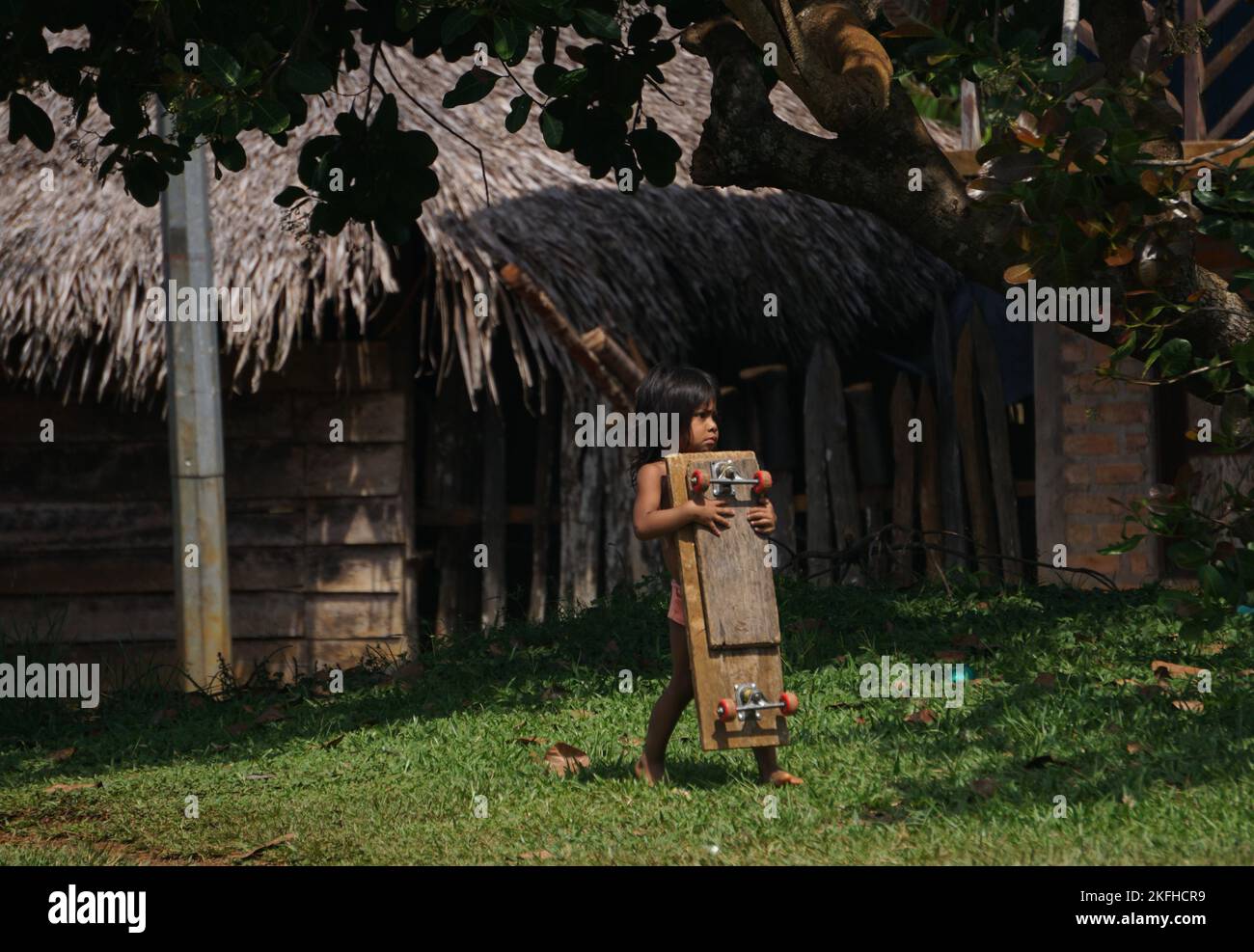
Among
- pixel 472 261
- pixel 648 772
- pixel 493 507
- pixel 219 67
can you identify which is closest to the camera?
pixel 648 772

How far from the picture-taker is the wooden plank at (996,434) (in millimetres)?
8742

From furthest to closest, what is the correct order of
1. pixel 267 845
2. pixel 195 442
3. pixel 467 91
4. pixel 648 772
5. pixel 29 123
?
pixel 195 442, pixel 29 123, pixel 467 91, pixel 648 772, pixel 267 845

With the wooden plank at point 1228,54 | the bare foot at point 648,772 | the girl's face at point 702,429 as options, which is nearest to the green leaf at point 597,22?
the girl's face at point 702,429

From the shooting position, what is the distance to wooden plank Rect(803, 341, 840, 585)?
8977 mm

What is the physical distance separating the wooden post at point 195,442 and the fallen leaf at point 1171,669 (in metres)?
4.46

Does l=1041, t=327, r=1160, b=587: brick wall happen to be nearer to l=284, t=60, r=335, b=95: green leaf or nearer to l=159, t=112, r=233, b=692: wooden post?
l=159, t=112, r=233, b=692: wooden post

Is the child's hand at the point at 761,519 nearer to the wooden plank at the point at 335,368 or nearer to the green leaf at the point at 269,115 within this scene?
the green leaf at the point at 269,115

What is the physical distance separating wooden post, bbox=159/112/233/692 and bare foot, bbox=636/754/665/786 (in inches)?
135

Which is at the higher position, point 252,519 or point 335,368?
point 335,368

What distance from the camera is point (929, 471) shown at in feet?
28.9

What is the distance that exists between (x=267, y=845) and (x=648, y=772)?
122 cm

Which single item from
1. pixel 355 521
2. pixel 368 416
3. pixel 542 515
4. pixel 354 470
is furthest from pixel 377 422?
pixel 542 515

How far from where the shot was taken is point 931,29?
519cm

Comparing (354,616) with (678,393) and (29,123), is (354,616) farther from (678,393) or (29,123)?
(678,393)
